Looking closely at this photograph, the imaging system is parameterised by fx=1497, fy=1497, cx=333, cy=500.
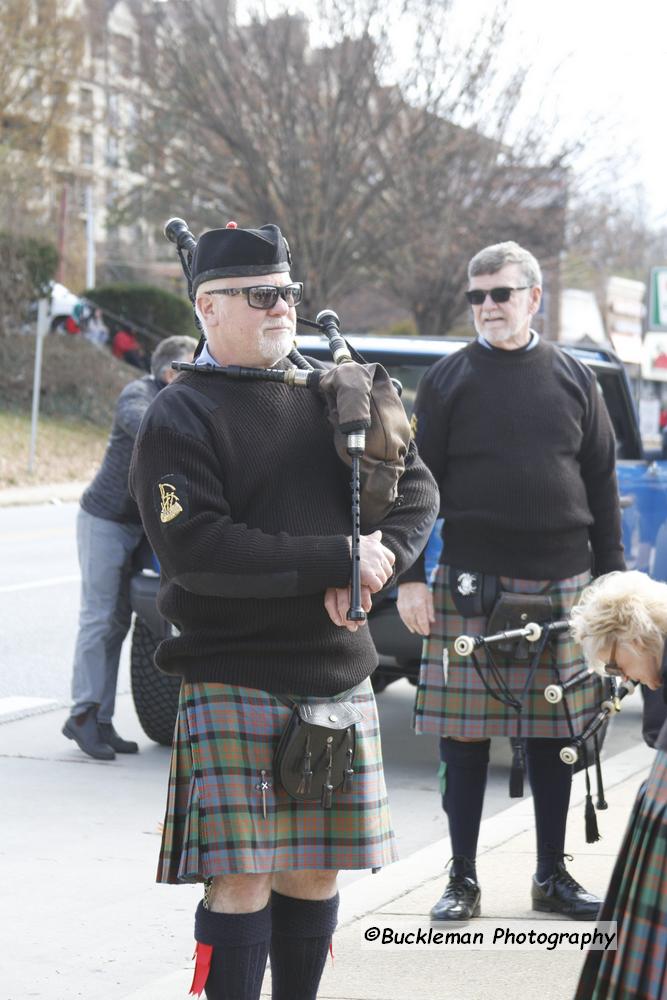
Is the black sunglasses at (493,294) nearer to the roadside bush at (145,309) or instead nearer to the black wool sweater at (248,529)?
the black wool sweater at (248,529)

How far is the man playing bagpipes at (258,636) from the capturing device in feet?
10.1

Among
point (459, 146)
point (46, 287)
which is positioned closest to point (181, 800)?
point (46, 287)

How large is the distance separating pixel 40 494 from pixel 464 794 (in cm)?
1817

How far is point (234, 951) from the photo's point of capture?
3074mm

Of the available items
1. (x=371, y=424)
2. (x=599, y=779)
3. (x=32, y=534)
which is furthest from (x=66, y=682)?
(x=32, y=534)

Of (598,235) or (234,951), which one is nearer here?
(234,951)

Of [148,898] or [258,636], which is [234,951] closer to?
[258,636]

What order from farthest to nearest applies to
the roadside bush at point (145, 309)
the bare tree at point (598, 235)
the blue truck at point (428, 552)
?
the bare tree at point (598, 235), the roadside bush at point (145, 309), the blue truck at point (428, 552)

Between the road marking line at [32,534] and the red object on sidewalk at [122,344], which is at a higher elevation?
the red object on sidewalk at [122,344]

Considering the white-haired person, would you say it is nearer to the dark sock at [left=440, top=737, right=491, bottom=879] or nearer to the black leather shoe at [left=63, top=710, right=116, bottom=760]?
the dark sock at [left=440, top=737, right=491, bottom=879]

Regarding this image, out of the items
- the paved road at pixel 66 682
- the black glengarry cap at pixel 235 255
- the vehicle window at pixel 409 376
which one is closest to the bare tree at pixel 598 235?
the paved road at pixel 66 682

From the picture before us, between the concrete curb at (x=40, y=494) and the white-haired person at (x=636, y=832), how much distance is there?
18169 mm

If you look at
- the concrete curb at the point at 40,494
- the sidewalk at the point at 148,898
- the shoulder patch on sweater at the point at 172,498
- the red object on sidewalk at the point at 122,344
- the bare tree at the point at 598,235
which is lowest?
the concrete curb at the point at 40,494

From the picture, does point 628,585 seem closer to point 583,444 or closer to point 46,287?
point 583,444
